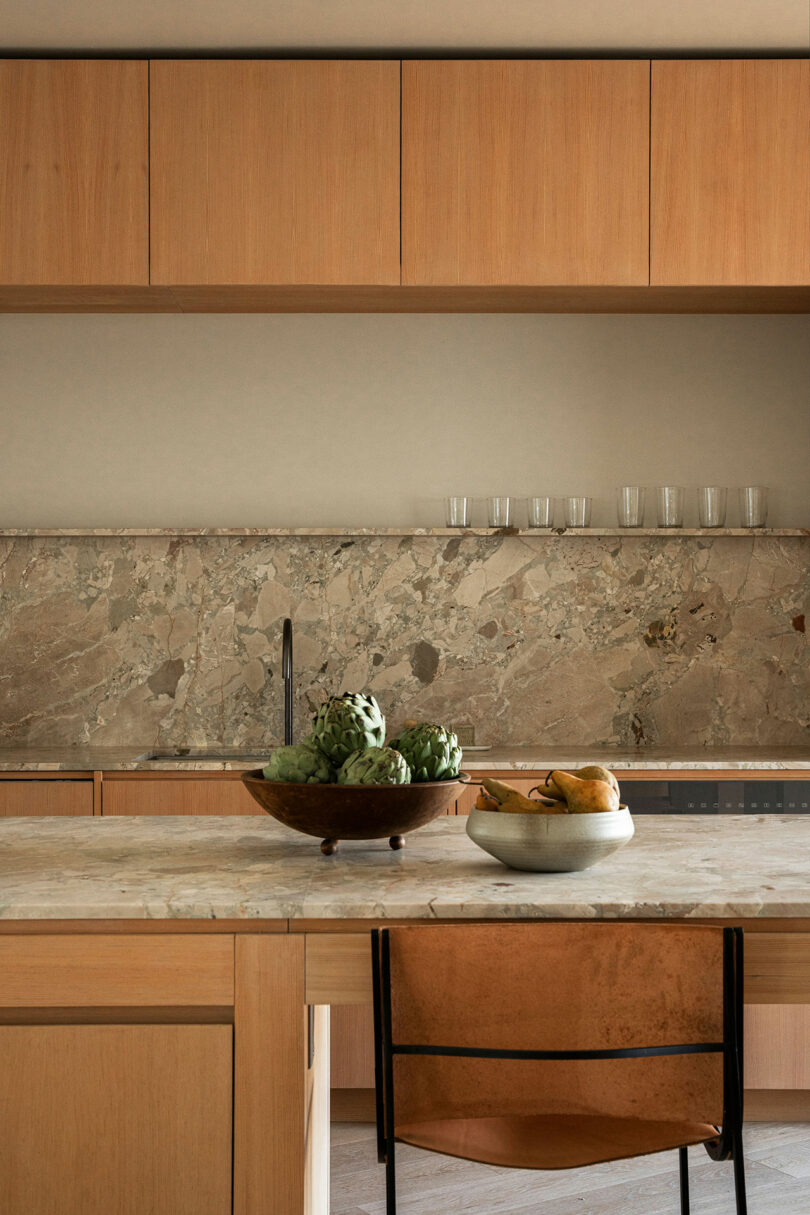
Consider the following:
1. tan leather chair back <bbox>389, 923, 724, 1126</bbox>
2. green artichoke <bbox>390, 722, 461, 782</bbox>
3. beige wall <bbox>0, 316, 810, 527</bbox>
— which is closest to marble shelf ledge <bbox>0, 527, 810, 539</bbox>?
beige wall <bbox>0, 316, 810, 527</bbox>

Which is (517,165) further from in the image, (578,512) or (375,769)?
(375,769)

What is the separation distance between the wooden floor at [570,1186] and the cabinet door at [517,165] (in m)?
2.35

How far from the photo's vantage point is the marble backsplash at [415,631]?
12.6 ft

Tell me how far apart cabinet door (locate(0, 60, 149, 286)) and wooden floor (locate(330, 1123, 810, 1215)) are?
251 cm

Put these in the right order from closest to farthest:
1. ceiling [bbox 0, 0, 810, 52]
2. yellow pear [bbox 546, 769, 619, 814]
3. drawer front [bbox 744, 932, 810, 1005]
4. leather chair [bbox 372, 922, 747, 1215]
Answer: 1. leather chair [bbox 372, 922, 747, 1215]
2. drawer front [bbox 744, 932, 810, 1005]
3. yellow pear [bbox 546, 769, 619, 814]
4. ceiling [bbox 0, 0, 810, 52]

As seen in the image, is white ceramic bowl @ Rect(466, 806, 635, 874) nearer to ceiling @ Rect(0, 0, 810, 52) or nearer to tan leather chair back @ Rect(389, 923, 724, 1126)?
tan leather chair back @ Rect(389, 923, 724, 1126)

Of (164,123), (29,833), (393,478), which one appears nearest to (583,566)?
(393,478)

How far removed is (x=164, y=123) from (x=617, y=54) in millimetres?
1338

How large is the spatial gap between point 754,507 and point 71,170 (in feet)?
7.61

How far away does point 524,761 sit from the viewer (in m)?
3.31

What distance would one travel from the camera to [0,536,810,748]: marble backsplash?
3838 mm

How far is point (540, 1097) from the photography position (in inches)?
56.7

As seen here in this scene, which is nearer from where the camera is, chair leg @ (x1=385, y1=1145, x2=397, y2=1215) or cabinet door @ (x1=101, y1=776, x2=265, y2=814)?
chair leg @ (x1=385, y1=1145, x2=397, y2=1215)

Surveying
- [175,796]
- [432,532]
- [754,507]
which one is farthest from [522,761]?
[754,507]
